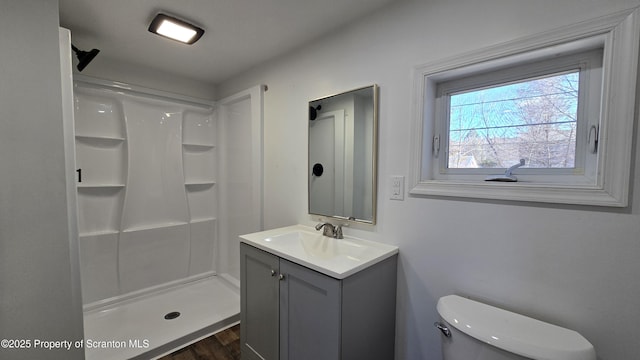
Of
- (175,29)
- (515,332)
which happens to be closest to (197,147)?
(175,29)

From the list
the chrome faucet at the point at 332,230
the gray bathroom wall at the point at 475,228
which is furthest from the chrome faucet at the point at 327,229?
the gray bathroom wall at the point at 475,228

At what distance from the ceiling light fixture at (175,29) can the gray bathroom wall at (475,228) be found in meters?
0.75

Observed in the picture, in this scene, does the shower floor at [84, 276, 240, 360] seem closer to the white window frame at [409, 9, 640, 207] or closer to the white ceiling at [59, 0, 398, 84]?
the white window frame at [409, 9, 640, 207]

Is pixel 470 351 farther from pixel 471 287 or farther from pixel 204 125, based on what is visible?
pixel 204 125

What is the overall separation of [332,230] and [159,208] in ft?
6.27

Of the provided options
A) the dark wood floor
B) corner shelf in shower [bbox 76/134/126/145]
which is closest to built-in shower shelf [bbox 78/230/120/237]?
Answer: corner shelf in shower [bbox 76/134/126/145]

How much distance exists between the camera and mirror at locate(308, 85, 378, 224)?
149 centimetres

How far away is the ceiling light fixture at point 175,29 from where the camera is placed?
156 centimetres

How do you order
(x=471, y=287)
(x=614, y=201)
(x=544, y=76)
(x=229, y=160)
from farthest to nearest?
(x=229, y=160) → (x=471, y=287) → (x=544, y=76) → (x=614, y=201)

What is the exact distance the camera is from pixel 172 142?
102 inches

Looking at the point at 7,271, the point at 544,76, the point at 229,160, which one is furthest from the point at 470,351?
the point at 229,160

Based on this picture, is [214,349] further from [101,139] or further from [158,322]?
[101,139]

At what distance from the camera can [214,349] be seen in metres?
1.87

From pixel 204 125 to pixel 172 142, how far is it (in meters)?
0.38
